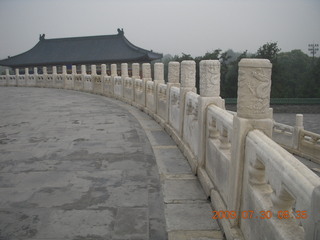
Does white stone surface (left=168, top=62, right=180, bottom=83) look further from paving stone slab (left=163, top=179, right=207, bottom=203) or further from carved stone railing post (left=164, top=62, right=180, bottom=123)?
paving stone slab (left=163, top=179, right=207, bottom=203)

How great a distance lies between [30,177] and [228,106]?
33.4 meters

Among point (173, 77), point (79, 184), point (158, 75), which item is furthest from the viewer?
point (158, 75)

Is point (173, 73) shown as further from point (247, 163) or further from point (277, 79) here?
point (277, 79)

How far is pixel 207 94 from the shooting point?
413 centimetres

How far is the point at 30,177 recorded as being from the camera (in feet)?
14.1

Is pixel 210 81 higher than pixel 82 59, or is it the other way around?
pixel 82 59

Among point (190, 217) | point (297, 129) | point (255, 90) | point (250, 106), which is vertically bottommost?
point (297, 129)

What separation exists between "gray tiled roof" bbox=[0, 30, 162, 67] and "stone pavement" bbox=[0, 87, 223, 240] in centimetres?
2317
